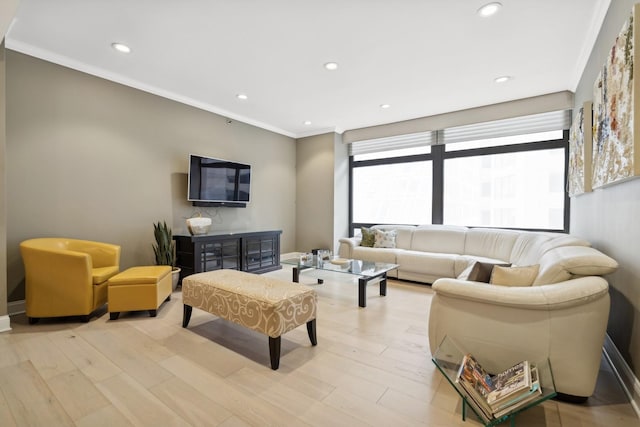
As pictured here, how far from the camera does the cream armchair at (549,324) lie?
1517 millimetres

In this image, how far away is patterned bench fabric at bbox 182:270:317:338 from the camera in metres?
1.97

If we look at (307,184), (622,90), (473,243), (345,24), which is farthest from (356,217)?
(622,90)

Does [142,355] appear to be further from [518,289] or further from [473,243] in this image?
[473,243]

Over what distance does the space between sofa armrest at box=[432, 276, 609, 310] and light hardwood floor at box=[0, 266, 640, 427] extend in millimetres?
581

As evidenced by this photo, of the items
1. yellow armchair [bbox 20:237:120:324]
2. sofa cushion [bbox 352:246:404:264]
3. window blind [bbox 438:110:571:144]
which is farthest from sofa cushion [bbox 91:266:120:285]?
window blind [bbox 438:110:571:144]

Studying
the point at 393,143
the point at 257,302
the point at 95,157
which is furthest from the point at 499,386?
the point at 393,143

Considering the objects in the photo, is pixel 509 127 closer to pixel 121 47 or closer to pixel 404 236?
pixel 404 236

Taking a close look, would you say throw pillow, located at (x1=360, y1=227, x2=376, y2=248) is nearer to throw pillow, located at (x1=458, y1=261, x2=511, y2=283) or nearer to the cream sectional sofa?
throw pillow, located at (x1=458, y1=261, x2=511, y2=283)

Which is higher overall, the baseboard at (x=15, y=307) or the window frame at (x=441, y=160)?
the window frame at (x=441, y=160)

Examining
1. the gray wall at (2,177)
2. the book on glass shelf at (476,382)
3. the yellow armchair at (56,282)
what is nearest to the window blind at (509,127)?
the book on glass shelf at (476,382)

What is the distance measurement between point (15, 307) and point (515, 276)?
15.0 feet

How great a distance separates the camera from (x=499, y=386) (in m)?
1.47

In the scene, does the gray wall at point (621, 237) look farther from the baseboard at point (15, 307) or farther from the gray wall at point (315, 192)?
the baseboard at point (15, 307)

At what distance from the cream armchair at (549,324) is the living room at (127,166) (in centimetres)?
39
